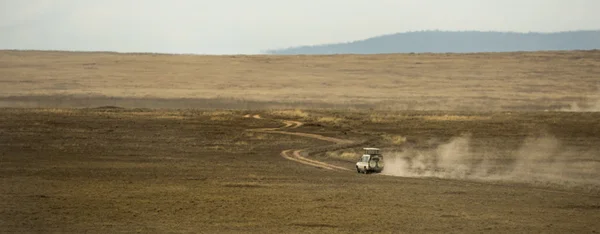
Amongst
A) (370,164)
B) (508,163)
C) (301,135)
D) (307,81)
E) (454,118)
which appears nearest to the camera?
(370,164)

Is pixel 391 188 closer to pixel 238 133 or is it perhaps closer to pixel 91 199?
pixel 91 199

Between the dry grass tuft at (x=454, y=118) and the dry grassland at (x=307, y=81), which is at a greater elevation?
the dry grassland at (x=307, y=81)

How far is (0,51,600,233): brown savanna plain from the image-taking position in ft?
67.1

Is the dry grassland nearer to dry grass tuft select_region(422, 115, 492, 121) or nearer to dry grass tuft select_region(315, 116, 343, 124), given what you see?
dry grass tuft select_region(422, 115, 492, 121)

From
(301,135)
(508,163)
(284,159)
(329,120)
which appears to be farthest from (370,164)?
(329,120)

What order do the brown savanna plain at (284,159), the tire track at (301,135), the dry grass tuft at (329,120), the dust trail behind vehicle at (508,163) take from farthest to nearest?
the dry grass tuft at (329,120) → the tire track at (301,135) → the dust trail behind vehicle at (508,163) → the brown savanna plain at (284,159)

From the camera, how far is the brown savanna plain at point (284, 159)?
2045 cm

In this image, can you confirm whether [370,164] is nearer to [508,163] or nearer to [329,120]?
[508,163]

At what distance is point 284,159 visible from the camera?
35188mm

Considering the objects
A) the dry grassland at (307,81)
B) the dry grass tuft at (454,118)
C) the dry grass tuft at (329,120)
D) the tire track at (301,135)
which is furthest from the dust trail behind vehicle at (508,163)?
the dry grassland at (307,81)

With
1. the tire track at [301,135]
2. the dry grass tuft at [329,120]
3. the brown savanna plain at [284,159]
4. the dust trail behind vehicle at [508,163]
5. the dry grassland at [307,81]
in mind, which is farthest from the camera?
the dry grassland at [307,81]

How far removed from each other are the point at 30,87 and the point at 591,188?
64.7 meters

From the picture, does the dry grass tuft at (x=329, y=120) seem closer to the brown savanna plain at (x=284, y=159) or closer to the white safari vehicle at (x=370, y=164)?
the brown savanna plain at (x=284, y=159)

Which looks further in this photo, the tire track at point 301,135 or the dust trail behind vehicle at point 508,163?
the tire track at point 301,135
